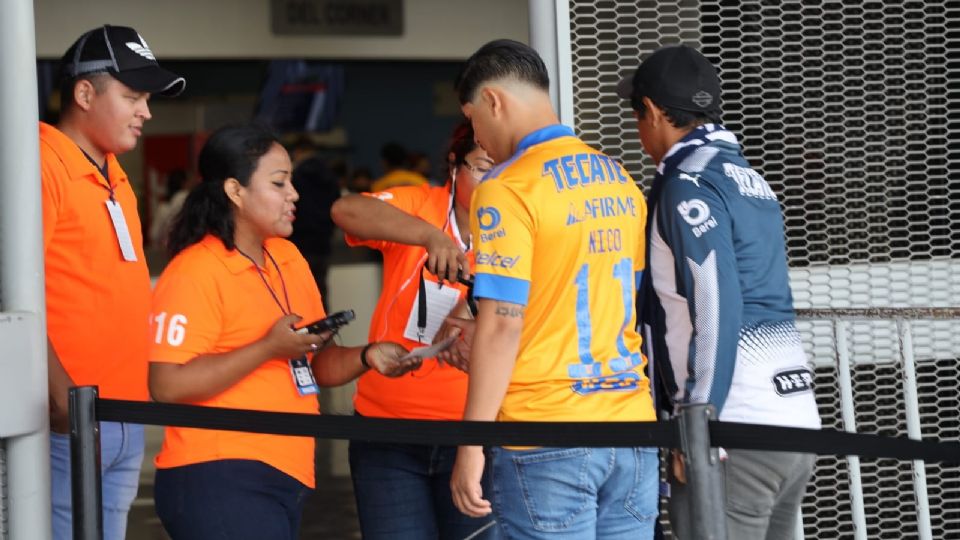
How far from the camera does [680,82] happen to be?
9.09ft

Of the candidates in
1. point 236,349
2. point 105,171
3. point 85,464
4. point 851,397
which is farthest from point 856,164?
point 85,464

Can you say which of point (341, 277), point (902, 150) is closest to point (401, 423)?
point (902, 150)

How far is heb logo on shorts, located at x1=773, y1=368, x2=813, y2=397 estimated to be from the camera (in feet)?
8.86

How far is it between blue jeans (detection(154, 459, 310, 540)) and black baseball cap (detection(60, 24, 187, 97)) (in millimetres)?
942

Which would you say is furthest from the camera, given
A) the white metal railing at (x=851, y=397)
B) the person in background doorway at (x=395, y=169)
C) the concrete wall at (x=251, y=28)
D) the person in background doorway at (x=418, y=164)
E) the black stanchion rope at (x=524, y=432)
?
the person in background doorway at (x=418, y=164)

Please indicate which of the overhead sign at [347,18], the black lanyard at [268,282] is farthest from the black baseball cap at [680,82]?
the overhead sign at [347,18]

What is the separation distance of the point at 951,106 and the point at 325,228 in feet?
16.1

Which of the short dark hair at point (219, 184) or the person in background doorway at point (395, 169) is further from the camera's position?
the person in background doorway at point (395, 169)

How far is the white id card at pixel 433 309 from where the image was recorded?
10.1ft

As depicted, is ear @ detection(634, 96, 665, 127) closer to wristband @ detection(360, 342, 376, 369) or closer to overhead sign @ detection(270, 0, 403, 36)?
wristband @ detection(360, 342, 376, 369)

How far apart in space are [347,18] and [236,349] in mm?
8654

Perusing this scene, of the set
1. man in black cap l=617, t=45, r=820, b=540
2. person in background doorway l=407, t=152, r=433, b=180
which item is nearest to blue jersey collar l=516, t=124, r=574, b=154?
man in black cap l=617, t=45, r=820, b=540

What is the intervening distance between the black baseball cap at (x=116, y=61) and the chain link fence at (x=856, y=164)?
117cm

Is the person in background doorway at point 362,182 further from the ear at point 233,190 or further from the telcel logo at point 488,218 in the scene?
the telcel logo at point 488,218
